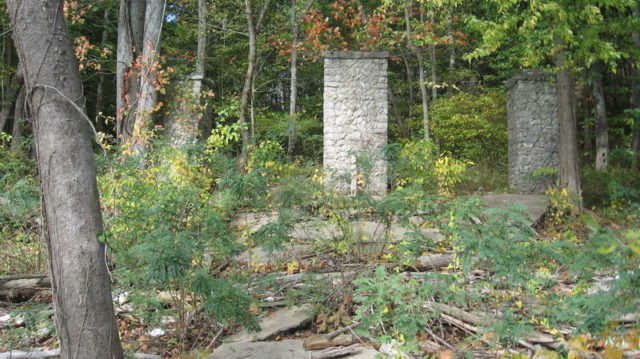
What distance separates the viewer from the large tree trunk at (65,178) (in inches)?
122

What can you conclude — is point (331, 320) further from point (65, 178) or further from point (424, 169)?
point (424, 169)

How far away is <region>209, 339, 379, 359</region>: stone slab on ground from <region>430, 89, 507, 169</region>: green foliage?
10933 millimetres

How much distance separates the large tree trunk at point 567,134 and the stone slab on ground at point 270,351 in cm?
615

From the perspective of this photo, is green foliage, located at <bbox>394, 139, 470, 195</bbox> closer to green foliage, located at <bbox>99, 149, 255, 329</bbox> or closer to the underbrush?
the underbrush

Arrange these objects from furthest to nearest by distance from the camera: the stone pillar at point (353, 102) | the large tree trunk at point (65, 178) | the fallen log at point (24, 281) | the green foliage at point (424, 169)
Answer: the stone pillar at point (353, 102) < the green foliage at point (424, 169) < the fallen log at point (24, 281) < the large tree trunk at point (65, 178)

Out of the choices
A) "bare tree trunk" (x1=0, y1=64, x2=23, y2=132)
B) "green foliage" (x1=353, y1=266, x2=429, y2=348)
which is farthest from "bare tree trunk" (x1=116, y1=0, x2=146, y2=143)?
"green foliage" (x1=353, y1=266, x2=429, y2=348)

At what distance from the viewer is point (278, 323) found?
4.58 meters

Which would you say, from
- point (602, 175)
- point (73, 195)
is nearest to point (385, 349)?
point (73, 195)

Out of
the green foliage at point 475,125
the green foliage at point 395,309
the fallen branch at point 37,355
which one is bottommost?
the fallen branch at point 37,355

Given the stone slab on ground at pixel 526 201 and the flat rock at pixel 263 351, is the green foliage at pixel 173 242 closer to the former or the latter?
the flat rock at pixel 263 351

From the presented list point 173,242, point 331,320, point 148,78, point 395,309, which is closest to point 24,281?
point 173,242

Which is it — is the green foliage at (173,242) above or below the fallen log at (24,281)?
above

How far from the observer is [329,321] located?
176 inches

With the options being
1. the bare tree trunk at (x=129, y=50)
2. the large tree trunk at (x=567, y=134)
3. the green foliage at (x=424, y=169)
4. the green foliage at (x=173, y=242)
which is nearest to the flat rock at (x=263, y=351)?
the green foliage at (x=173, y=242)
